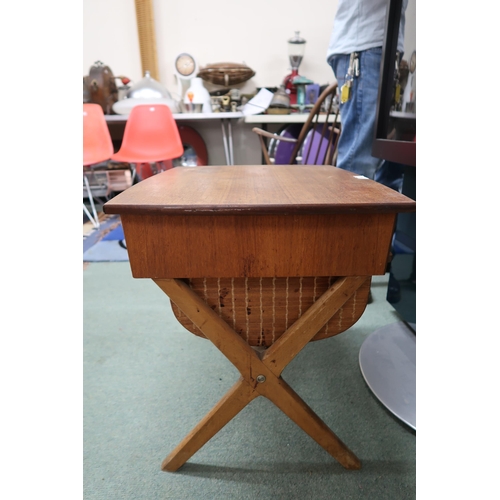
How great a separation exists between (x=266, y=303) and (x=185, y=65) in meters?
2.88

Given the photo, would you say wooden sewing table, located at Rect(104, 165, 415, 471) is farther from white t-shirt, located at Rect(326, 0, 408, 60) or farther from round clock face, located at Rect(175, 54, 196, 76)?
round clock face, located at Rect(175, 54, 196, 76)

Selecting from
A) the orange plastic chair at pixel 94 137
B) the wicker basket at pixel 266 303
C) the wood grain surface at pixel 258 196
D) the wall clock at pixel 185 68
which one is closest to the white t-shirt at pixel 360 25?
the wood grain surface at pixel 258 196

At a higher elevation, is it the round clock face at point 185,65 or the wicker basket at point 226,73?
the round clock face at point 185,65

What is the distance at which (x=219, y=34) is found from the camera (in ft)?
9.80

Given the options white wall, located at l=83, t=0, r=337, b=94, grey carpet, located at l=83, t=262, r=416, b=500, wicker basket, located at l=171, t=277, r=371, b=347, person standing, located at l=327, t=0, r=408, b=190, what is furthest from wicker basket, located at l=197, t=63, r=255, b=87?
wicker basket, located at l=171, t=277, r=371, b=347

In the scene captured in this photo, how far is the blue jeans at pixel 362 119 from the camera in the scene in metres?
1.08

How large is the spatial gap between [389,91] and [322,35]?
8.39ft

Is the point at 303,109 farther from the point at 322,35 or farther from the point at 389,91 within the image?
the point at 389,91

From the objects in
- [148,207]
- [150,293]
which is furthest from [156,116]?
[148,207]

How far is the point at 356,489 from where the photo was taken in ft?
2.35

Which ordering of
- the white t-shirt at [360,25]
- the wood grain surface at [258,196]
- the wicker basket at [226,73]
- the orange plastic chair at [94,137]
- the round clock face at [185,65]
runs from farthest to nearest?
the round clock face at [185,65]
the wicker basket at [226,73]
the orange plastic chair at [94,137]
the white t-shirt at [360,25]
the wood grain surface at [258,196]

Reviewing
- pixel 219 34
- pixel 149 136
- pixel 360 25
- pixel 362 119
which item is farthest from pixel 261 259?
pixel 219 34

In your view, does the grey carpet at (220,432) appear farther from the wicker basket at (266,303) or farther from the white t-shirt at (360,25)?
the white t-shirt at (360,25)

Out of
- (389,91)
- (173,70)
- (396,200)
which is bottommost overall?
(396,200)
